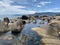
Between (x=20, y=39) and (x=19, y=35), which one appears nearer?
(x=20, y=39)

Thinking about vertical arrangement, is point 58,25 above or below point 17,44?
above

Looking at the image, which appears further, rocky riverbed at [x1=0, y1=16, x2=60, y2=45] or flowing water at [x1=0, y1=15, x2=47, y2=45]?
rocky riverbed at [x1=0, y1=16, x2=60, y2=45]

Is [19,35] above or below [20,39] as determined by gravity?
below

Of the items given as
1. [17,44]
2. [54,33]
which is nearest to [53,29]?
[54,33]

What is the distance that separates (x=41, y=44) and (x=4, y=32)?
36.9ft

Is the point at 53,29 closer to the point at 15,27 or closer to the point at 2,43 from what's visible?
the point at 15,27

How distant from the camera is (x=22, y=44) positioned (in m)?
19.3

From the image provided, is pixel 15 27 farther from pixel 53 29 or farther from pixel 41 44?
pixel 41 44

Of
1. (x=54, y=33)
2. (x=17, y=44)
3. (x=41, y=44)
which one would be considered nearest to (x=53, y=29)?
(x=54, y=33)

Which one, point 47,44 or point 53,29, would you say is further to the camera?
point 53,29

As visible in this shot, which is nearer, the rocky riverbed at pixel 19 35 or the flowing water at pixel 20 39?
the flowing water at pixel 20 39

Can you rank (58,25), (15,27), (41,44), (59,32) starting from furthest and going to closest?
(15,27), (58,25), (59,32), (41,44)

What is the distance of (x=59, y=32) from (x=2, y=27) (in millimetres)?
11801

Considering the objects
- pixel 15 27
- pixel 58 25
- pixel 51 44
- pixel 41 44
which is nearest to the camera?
pixel 51 44
